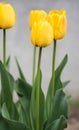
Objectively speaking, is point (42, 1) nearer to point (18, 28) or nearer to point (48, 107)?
point (18, 28)

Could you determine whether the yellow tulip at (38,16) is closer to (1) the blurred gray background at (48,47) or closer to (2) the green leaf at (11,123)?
(2) the green leaf at (11,123)

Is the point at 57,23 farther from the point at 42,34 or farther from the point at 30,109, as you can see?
the point at 30,109

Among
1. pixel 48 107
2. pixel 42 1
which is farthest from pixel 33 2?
pixel 48 107

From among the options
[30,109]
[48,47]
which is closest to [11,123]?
[30,109]

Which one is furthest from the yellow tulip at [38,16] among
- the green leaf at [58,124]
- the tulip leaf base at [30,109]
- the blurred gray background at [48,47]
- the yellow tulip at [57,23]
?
the blurred gray background at [48,47]

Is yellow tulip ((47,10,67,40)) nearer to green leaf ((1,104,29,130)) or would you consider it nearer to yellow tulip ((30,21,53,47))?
yellow tulip ((30,21,53,47))

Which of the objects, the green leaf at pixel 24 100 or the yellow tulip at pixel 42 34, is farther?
the green leaf at pixel 24 100
